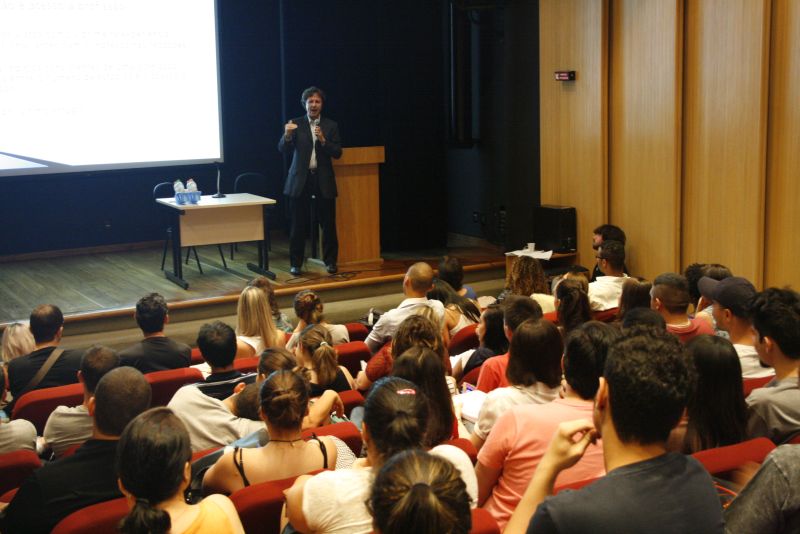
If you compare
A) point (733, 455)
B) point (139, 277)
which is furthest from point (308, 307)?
point (139, 277)

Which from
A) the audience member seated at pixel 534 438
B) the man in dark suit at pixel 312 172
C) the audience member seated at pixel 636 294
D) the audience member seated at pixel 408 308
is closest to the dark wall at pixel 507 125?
the man in dark suit at pixel 312 172

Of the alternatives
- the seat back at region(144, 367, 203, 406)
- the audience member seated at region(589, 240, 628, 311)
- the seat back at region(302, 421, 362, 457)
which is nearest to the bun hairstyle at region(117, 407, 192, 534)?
the seat back at region(302, 421, 362, 457)

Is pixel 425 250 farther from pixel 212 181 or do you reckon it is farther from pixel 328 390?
pixel 328 390

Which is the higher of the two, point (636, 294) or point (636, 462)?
point (636, 462)

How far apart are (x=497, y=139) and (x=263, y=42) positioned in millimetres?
2838

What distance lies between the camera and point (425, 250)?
→ 947 centimetres

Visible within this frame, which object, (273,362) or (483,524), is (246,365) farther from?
(483,524)

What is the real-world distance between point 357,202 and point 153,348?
4051 millimetres

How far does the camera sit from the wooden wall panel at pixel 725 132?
638cm

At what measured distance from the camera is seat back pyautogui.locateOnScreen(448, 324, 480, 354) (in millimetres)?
4578

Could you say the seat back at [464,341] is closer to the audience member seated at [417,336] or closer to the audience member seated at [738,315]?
the audience member seated at [417,336]

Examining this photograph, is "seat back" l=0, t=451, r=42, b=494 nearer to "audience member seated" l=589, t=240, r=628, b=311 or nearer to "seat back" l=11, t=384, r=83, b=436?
"seat back" l=11, t=384, r=83, b=436

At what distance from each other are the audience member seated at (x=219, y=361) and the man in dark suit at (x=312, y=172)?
3.87 m

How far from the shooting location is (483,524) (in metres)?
2.11
